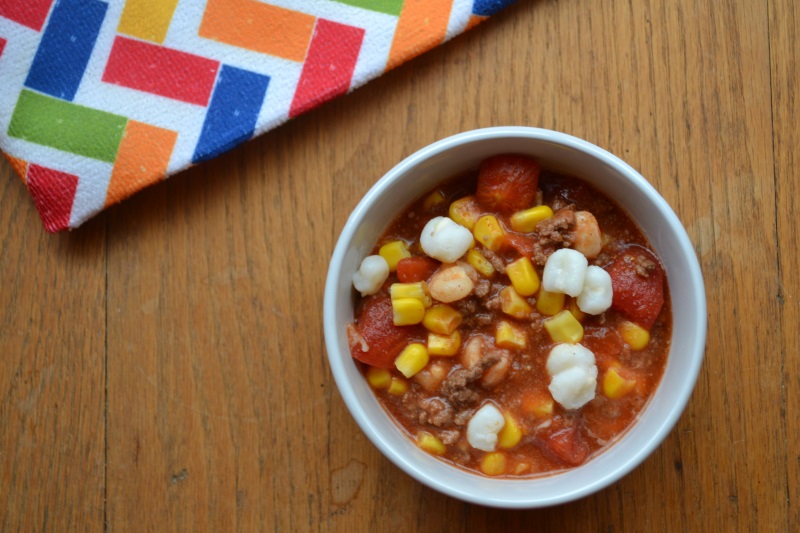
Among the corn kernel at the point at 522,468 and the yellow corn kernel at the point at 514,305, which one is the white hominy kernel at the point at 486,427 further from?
the yellow corn kernel at the point at 514,305

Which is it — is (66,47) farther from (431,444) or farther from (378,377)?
(431,444)

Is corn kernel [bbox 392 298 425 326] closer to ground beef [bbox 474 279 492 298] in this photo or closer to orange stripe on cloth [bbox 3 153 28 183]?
ground beef [bbox 474 279 492 298]

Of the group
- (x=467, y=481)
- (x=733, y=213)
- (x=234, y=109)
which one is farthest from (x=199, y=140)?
(x=733, y=213)

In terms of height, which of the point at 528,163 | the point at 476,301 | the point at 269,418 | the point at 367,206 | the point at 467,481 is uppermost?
the point at 528,163

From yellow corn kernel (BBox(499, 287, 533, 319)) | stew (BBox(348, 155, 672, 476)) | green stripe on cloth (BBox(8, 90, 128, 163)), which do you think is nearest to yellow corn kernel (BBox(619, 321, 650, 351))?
stew (BBox(348, 155, 672, 476))

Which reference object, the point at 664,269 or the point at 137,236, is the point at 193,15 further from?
the point at 664,269

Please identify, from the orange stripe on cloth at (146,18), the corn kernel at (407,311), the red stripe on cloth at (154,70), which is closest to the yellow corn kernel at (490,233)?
the corn kernel at (407,311)

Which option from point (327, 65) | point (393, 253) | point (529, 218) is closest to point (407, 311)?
point (393, 253)
